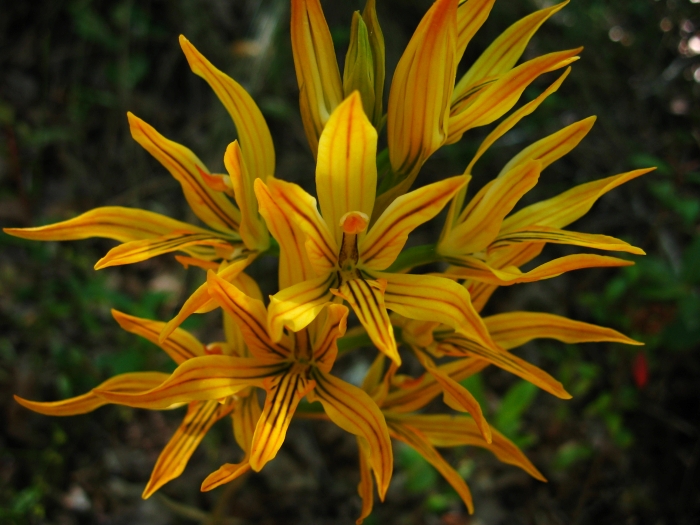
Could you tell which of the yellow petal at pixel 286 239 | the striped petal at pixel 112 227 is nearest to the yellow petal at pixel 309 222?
the yellow petal at pixel 286 239

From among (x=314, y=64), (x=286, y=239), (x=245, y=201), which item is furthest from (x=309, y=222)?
(x=314, y=64)

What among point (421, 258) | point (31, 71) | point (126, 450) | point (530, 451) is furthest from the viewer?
point (31, 71)

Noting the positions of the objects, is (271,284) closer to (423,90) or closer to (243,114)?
(243,114)

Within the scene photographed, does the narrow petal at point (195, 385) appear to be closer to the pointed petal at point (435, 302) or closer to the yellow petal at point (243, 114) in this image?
the pointed petal at point (435, 302)

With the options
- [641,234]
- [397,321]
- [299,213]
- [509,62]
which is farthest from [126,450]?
[641,234]

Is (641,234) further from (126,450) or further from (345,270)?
(126,450)

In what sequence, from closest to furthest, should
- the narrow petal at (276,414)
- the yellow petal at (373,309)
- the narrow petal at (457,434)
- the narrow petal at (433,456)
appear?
the yellow petal at (373,309) < the narrow petal at (276,414) < the narrow petal at (433,456) < the narrow petal at (457,434)
